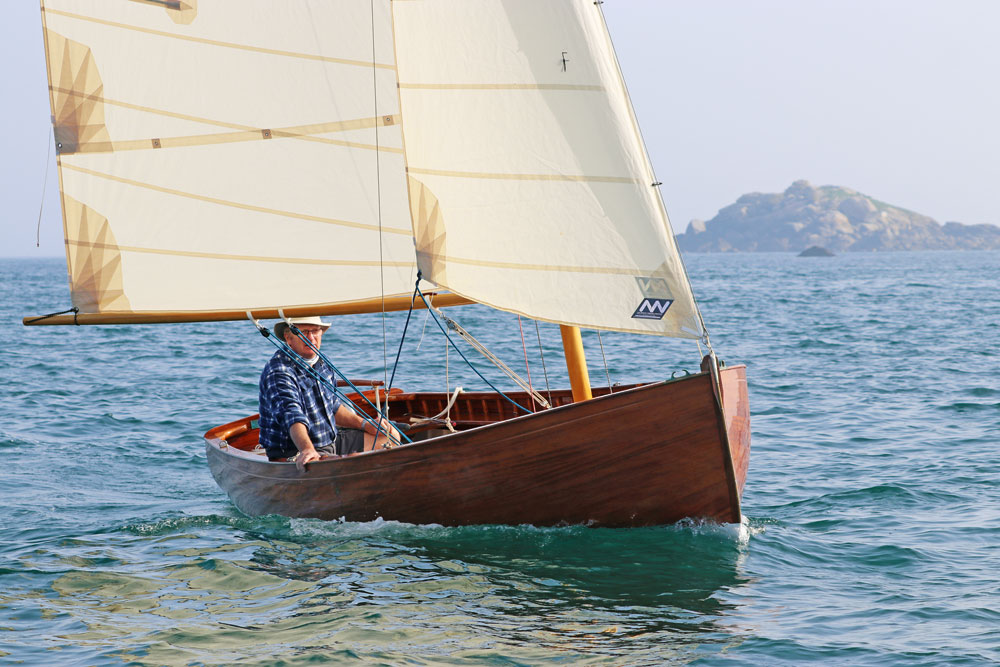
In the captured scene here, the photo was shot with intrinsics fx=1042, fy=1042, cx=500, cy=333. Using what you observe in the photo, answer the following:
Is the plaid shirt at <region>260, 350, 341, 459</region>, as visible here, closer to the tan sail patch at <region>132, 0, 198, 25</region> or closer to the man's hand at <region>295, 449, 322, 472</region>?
the man's hand at <region>295, 449, 322, 472</region>

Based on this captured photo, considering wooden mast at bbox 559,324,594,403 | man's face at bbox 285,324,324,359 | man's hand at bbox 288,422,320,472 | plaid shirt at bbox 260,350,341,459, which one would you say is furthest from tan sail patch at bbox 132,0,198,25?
wooden mast at bbox 559,324,594,403

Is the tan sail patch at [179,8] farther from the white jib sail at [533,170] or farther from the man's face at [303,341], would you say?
the man's face at [303,341]

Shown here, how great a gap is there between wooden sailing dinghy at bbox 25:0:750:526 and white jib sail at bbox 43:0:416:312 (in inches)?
0.6

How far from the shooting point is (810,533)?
761 cm

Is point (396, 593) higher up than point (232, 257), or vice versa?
point (232, 257)

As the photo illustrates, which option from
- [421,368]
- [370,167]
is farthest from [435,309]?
[421,368]

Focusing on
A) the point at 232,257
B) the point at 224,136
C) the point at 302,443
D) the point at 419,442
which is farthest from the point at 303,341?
the point at 224,136

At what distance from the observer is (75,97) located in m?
8.23

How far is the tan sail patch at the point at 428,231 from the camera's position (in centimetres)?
705

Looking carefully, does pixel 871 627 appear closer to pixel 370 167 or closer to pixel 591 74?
pixel 591 74

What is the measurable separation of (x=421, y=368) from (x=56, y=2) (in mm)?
11869

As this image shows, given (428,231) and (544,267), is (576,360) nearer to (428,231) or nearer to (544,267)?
(544,267)

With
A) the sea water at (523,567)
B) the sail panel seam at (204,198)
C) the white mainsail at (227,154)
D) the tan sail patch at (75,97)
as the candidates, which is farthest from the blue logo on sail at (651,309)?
the tan sail patch at (75,97)

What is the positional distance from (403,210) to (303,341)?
137 cm
